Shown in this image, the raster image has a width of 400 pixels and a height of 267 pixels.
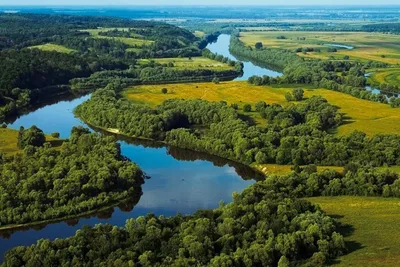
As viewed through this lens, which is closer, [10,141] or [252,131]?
[10,141]

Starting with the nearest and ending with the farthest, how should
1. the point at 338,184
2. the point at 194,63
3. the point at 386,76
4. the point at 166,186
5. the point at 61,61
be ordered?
1. the point at 338,184
2. the point at 166,186
3. the point at 386,76
4. the point at 61,61
5. the point at 194,63

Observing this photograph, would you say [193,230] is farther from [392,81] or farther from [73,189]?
[392,81]

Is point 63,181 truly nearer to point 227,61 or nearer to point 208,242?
point 208,242

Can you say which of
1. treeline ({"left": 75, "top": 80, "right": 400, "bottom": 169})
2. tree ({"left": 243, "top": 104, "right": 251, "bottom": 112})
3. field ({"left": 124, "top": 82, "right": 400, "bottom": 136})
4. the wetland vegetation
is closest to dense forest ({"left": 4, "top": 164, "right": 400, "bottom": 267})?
the wetland vegetation

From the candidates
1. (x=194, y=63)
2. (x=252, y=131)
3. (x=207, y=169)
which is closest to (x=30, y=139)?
(x=207, y=169)

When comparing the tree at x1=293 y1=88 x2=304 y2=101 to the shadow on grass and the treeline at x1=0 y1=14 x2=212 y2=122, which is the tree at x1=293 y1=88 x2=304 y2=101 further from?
the shadow on grass

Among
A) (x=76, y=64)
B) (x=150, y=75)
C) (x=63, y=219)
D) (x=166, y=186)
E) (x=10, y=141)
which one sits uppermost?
(x=76, y=64)

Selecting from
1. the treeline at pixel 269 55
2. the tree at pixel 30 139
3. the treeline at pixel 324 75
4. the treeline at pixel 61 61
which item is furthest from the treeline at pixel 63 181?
the treeline at pixel 269 55

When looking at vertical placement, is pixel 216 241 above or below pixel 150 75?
below
